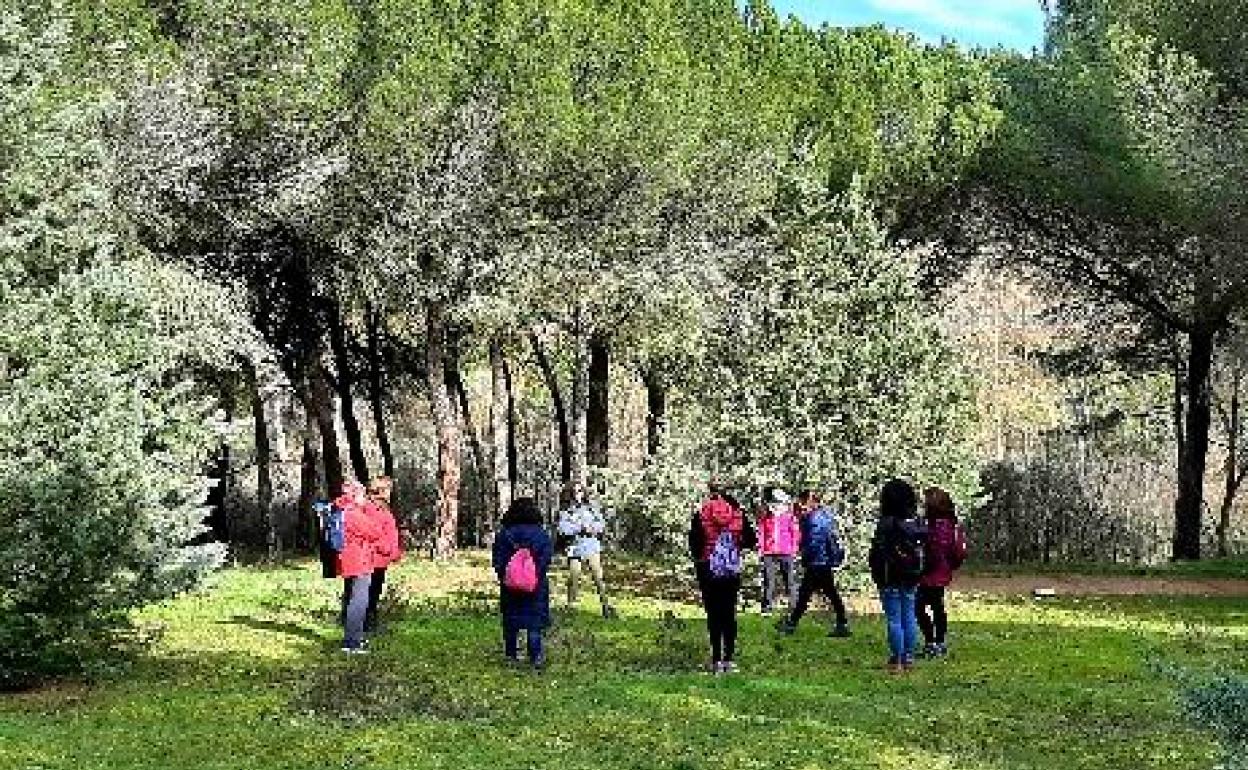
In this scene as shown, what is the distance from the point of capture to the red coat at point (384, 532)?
16234 mm

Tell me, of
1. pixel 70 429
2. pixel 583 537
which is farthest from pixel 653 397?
pixel 70 429

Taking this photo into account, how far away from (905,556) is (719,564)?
1.97m

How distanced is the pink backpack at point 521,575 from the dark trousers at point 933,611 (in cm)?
428

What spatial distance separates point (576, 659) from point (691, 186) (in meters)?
15.9

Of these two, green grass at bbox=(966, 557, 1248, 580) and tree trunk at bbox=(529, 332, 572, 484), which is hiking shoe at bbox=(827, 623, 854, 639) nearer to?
green grass at bbox=(966, 557, 1248, 580)

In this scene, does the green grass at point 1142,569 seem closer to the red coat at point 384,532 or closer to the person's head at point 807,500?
the person's head at point 807,500

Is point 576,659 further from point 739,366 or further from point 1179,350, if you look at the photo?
point 1179,350

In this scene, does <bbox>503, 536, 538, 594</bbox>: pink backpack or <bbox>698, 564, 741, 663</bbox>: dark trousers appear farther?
<bbox>503, 536, 538, 594</bbox>: pink backpack

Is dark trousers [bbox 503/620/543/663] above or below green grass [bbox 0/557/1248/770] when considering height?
above

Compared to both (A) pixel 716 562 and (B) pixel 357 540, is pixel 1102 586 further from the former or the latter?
(B) pixel 357 540

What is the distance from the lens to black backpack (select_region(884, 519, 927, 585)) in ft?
49.5

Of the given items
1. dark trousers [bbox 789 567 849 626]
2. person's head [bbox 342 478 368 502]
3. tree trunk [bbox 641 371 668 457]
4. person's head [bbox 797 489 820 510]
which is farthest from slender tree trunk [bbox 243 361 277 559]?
dark trousers [bbox 789 567 849 626]

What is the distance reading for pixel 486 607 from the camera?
21.3 m

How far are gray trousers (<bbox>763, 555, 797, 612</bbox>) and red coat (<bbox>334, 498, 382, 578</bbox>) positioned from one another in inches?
246
